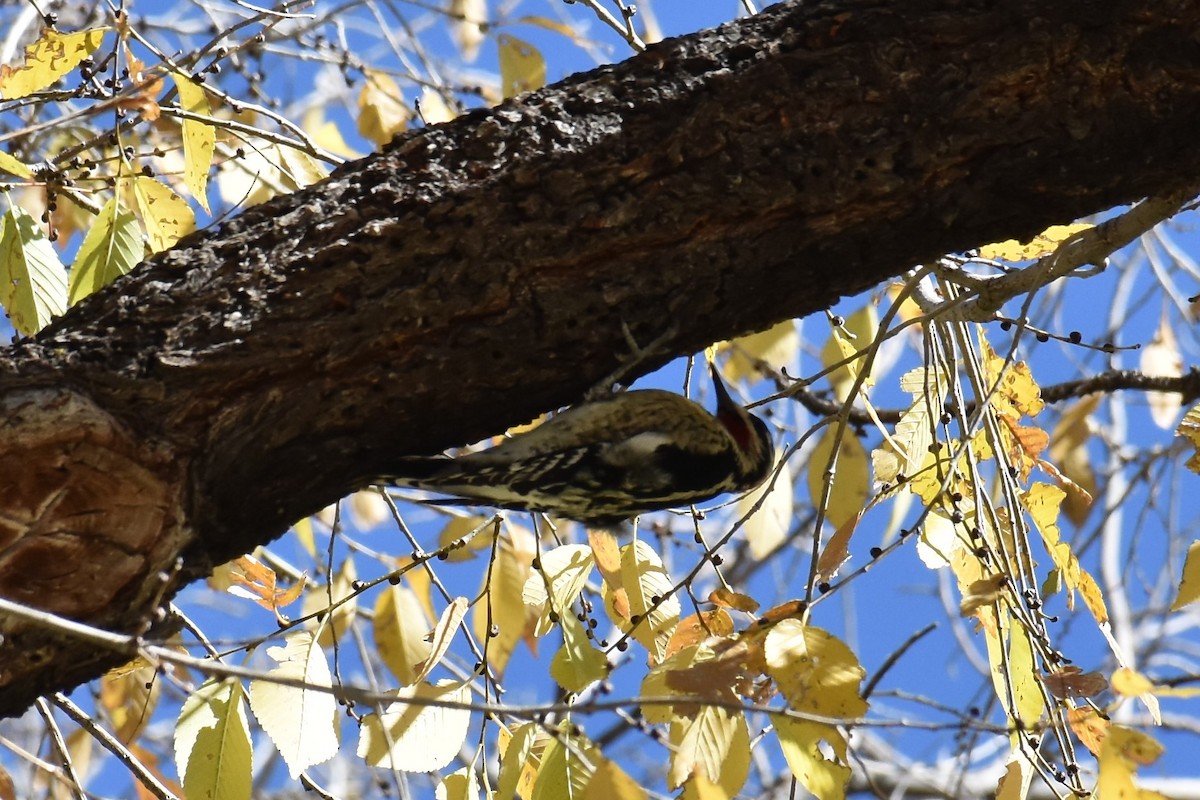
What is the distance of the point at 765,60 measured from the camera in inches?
106

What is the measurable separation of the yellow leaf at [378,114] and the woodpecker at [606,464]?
57.5 inches

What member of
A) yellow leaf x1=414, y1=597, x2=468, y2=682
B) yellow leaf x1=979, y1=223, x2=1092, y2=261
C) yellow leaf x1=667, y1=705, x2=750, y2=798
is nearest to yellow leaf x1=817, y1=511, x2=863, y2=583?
yellow leaf x1=667, y1=705, x2=750, y2=798

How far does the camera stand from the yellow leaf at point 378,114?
4.51 m

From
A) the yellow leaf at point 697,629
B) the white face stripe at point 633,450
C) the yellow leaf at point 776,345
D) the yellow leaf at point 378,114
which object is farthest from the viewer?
the yellow leaf at point 378,114

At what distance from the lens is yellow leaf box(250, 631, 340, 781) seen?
2762mm

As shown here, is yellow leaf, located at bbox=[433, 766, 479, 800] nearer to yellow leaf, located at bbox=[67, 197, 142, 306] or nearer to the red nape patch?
yellow leaf, located at bbox=[67, 197, 142, 306]

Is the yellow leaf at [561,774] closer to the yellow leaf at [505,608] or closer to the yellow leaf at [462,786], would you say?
the yellow leaf at [462,786]

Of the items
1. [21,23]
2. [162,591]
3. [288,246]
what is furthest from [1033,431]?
[21,23]

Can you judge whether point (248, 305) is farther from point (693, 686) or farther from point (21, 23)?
point (21, 23)

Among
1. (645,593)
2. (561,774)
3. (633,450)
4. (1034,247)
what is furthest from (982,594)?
(633,450)

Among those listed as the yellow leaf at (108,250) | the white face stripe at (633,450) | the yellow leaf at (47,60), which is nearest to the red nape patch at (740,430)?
the white face stripe at (633,450)

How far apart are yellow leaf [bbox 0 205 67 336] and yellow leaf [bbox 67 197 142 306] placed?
91 millimetres

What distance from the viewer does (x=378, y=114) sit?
14.9 feet

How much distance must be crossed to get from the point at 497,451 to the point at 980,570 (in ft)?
4.46
